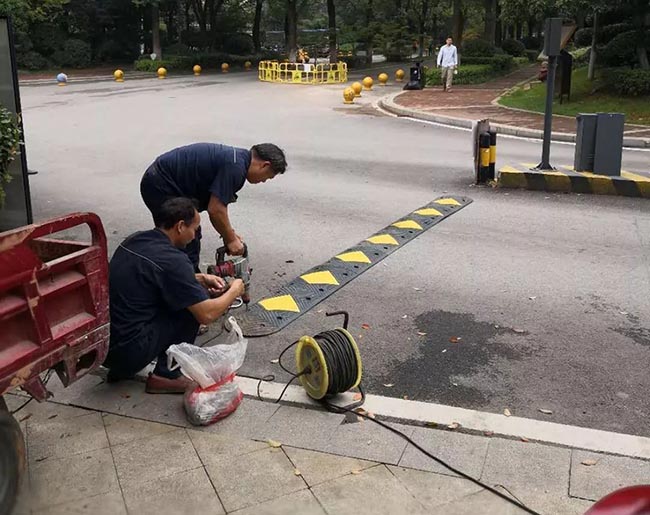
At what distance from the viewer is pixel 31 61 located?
37.8 meters

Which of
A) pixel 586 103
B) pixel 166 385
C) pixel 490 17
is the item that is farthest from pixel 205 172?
pixel 490 17

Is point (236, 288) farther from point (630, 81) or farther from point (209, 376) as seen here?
point (630, 81)

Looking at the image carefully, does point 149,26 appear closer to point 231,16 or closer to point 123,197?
point 231,16

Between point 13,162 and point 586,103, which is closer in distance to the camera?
point 13,162

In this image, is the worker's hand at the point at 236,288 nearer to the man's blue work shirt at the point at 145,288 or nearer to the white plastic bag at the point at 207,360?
the man's blue work shirt at the point at 145,288

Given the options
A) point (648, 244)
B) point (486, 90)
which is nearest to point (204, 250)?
point (648, 244)

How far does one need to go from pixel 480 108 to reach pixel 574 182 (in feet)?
34.3

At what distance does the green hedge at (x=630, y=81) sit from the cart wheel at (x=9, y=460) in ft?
60.0

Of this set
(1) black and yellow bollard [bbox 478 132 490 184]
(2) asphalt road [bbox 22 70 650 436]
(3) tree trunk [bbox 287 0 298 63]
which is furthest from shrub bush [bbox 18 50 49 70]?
(1) black and yellow bollard [bbox 478 132 490 184]

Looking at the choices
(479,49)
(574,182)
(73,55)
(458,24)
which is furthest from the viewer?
(73,55)

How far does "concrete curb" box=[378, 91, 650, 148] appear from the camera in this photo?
14.4 m

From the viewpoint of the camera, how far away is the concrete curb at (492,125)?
1435cm

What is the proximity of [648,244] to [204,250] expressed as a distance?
455cm

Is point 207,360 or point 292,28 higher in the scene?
point 292,28
